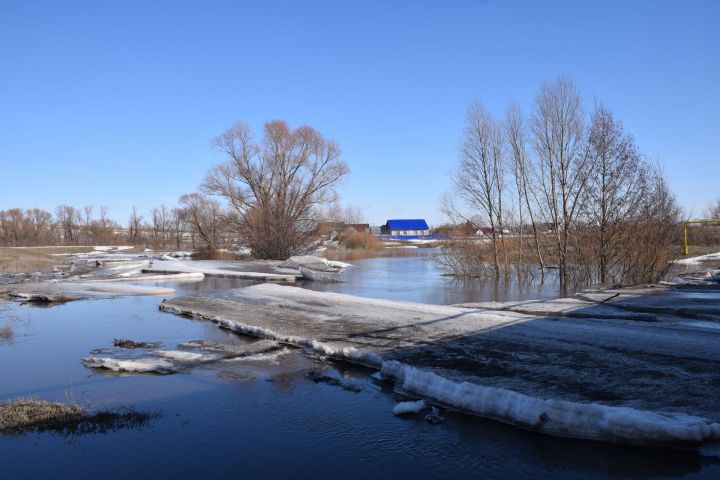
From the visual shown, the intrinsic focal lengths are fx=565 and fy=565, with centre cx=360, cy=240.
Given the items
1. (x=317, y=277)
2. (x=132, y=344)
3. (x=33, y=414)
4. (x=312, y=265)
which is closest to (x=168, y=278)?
(x=317, y=277)

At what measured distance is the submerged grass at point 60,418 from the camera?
21.9 ft

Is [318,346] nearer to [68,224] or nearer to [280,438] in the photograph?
[280,438]

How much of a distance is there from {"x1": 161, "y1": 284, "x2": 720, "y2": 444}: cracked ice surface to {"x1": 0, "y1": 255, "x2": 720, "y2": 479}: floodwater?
265 mm

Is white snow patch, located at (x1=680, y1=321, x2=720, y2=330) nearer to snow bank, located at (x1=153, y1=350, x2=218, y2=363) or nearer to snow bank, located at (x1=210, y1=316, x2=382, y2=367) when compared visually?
snow bank, located at (x1=210, y1=316, x2=382, y2=367)

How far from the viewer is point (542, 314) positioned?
42.8 ft

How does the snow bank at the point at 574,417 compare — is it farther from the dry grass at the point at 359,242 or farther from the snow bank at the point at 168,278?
the dry grass at the point at 359,242

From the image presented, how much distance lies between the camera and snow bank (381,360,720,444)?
5789 millimetres

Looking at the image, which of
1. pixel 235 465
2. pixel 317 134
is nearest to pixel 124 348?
pixel 235 465

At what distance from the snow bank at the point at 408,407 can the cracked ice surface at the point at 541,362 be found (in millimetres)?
376

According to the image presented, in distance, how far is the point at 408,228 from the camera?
456 ft

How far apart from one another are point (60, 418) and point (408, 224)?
442 ft

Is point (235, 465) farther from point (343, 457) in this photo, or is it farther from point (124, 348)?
point (124, 348)

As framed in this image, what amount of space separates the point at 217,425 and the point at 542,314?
858 centimetres

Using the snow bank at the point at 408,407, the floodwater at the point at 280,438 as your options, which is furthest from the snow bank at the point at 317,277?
the snow bank at the point at 408,407
